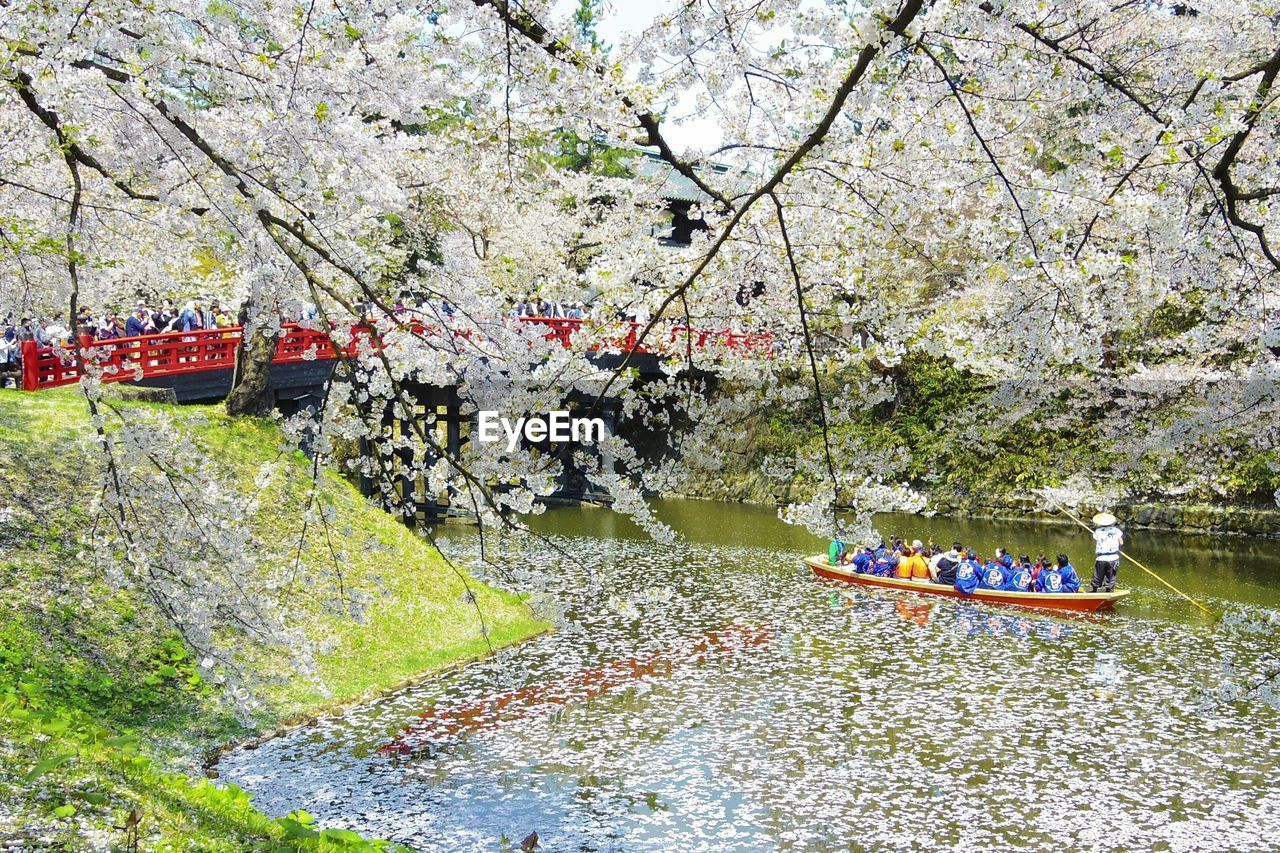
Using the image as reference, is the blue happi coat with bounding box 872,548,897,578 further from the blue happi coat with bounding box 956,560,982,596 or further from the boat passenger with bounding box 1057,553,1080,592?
the boat passenger with bounding box 1057,553,1080,592

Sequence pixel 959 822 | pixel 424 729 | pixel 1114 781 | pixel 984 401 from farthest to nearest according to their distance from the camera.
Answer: pixel 984 401 < pixel 424 729 < pixel 1114 781 < pixel 959 822

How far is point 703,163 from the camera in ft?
17.5

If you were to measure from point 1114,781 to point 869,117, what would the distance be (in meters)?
6.73

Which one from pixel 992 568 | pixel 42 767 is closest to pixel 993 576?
pixel 992 568

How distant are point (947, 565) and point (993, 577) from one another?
37.3 inches

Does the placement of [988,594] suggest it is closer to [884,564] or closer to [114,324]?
[884,564]

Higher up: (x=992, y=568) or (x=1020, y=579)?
(x=992, y=568)

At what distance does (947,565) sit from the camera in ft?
54.5

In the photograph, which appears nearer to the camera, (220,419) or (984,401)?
(220,419)

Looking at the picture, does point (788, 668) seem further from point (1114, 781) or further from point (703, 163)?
point (703, 163)

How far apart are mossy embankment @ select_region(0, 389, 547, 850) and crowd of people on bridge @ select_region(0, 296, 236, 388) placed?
1.34 meters

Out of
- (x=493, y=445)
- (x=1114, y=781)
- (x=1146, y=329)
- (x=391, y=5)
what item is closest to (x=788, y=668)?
(x=1114, y=781)

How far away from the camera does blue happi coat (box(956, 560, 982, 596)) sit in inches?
630

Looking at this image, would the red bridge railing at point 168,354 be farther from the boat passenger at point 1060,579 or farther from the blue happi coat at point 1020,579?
the boat passenger at point 1060,579
